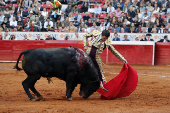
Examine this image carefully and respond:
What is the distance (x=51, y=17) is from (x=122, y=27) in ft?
11.6

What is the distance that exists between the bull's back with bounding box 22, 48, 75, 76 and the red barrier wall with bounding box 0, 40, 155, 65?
8.10 metres

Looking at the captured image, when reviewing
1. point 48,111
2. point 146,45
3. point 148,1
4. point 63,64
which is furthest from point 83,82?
point 148,1

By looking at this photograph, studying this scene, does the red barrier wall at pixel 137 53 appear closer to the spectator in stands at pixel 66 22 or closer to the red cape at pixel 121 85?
the spectator in stands at pixel 66 22

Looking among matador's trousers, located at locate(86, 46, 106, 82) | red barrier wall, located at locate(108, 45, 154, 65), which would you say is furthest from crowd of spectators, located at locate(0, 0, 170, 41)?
matador's trousers, located at locate(86, 46, 106, 82)

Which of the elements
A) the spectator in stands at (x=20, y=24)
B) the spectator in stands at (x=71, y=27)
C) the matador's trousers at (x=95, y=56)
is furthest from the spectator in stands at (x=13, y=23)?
the matador's trousers at (x=95, y=56)

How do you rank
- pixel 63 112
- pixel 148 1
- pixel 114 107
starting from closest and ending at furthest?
pixel 63 112
pixel 114 107
pixel 148 1

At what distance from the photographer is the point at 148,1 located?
15758mm

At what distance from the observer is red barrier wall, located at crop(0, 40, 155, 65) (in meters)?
13.5

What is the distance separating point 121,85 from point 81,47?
7.68m

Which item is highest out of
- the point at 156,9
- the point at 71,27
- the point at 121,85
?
the point at 156,9

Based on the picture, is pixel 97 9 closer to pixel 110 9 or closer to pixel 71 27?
pixel 110 9

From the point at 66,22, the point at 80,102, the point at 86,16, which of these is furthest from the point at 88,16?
the point at 80,102

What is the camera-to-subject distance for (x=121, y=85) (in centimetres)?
612

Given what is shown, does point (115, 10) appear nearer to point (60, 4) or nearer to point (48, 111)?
point (60, 4)
